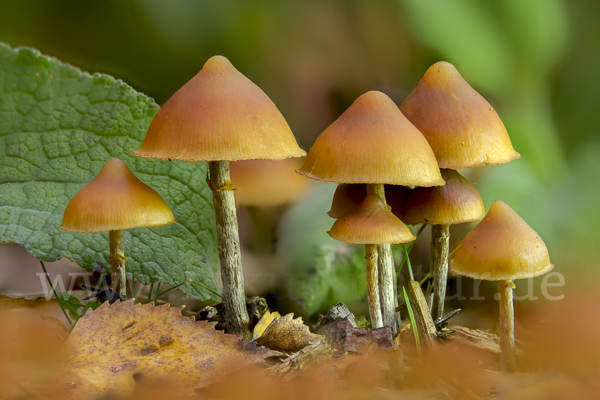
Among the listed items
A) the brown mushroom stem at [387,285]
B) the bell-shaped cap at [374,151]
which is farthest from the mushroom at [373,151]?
the brown mushroom stem at [387,285]

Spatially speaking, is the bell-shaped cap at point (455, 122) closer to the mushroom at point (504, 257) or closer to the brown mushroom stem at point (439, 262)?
the mushroom at point (504, 257)

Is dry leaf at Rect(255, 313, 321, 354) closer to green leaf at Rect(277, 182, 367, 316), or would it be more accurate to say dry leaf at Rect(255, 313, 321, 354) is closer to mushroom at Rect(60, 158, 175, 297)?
green leaf at Rect(277, 182, 367, 316)

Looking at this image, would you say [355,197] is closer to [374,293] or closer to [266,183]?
[374,293]

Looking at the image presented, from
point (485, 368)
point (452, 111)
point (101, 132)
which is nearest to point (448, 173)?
point (452, 111)

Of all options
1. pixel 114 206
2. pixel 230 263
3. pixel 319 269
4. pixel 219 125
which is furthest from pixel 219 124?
pixel 319 269

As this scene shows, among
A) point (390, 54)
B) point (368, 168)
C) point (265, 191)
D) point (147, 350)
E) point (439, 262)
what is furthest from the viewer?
point (390, 54)

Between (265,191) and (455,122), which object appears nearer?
(455,122)

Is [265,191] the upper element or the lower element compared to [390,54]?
lower
